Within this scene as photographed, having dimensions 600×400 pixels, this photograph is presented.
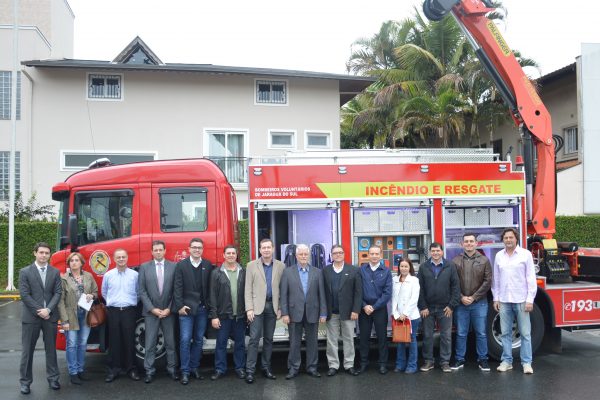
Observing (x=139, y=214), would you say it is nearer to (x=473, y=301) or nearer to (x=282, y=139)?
(x=473, y=301)

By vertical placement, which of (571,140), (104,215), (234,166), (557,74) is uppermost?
(557,74)

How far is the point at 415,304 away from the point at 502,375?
1452mm

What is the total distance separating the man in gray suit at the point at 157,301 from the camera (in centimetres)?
709

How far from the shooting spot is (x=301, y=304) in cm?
720

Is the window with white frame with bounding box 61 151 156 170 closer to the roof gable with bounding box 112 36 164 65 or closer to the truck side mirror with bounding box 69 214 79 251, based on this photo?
the roof gable with bounding box 112 36 164 65

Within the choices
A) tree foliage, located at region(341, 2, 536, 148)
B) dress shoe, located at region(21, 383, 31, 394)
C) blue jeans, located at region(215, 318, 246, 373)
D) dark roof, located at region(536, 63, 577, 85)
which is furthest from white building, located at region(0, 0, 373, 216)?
dress shoe, located at region(21, 383, 31, 394)

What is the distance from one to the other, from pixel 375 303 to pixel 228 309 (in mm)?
1917

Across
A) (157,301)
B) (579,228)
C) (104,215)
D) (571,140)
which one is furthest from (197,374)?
(571,140)

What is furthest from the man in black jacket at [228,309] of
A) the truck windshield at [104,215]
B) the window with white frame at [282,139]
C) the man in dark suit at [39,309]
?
the window with white frame at [282,139]

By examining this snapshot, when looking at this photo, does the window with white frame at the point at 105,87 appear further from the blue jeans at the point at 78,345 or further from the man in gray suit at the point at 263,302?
the man in gray suit at the point at 263,302

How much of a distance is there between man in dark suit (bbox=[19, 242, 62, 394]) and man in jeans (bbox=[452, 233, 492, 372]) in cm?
519

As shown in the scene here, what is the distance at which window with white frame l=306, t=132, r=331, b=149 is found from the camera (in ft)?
71.5

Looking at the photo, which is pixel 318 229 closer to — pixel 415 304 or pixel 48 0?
pixel 415 304

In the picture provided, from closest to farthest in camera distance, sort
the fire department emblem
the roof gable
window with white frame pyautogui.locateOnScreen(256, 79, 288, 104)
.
A: the fire department emblem
window with white frame pyautogui.locateOnScreen(256, 79, 288, 104)
the roof gable
